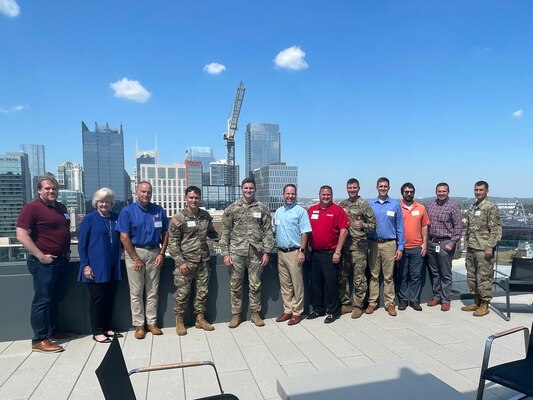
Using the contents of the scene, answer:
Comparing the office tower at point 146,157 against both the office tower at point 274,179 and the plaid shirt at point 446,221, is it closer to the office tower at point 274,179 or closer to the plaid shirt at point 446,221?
the office tower at point 274,179

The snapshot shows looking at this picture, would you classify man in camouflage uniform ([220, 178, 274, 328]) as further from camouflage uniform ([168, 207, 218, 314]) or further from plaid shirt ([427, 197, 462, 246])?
plaid shirt ([427, 197, 462, 246])

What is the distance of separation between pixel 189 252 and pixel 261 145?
139 metres

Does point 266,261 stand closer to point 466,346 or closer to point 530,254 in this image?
point 466,346

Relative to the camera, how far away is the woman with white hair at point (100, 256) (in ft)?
10.9

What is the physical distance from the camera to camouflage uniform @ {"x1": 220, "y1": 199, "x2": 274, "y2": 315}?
3820 millimetres

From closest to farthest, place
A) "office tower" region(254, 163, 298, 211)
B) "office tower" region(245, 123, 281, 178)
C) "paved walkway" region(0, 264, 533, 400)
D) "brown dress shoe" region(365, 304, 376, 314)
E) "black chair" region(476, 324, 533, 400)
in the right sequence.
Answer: "black chair" region(476, 324, 533, 400), "paved walkway" region(0, 264, 533, 400), "brown dress shoe" region(365, 304, 376, 314), "office tower" region(254, 163, 298, 211), "office tower" region(245, 123, 281, 178)

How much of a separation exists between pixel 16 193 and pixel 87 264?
31.6 metres

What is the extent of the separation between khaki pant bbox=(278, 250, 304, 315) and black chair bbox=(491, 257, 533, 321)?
246 centimetres

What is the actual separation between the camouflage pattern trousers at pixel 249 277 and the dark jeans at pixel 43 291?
70.7 inches

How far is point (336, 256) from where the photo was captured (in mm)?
3885

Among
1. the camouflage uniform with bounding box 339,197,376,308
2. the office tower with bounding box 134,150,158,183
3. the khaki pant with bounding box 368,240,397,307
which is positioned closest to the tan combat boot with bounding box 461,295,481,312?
the khaki pant with bounding box 368,240,397,307

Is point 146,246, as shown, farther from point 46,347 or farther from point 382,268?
point 382,268

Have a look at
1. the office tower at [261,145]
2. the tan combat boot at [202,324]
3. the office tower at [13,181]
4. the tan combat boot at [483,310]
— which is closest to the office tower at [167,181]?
the office tower at [261,145]

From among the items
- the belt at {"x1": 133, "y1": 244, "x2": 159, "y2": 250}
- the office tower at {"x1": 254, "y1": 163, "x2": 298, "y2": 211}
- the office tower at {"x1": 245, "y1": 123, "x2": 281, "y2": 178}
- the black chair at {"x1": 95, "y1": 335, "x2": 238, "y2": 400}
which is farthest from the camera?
the office tower at {"x1": 245, "y1": 123, "x2": 281, "y2": 178}
